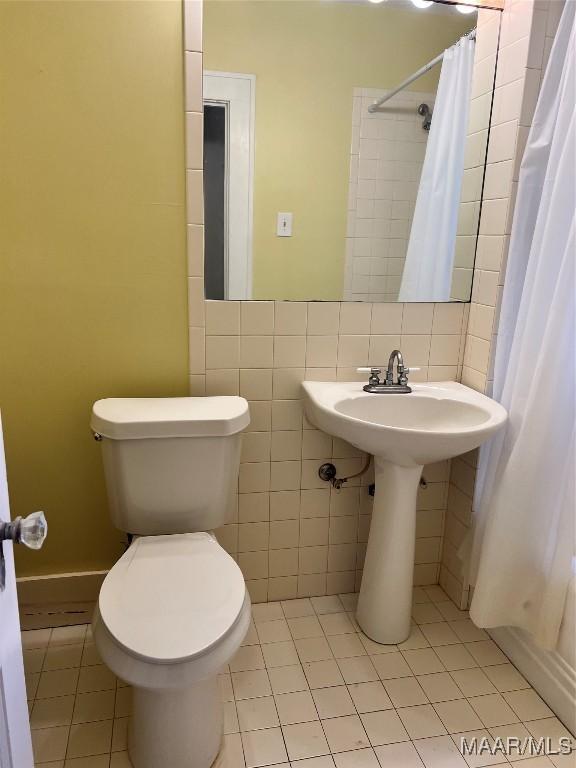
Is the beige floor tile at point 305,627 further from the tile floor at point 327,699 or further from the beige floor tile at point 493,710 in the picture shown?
the beige floor tile at point 493,710

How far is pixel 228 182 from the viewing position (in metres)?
1.67

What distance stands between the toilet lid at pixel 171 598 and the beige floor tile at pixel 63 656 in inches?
19.6

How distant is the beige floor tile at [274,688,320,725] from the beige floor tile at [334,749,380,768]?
133 mm

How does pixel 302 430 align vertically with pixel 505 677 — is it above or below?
Result: above

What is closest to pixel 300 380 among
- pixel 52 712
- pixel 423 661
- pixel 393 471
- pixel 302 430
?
pixel 302 430

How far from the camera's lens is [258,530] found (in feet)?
6.32

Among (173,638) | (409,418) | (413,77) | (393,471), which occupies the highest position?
(413,77)

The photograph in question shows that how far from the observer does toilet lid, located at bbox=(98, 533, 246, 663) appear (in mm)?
1165

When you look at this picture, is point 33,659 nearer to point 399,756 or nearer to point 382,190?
point 399,756

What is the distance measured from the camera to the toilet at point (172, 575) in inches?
46.1

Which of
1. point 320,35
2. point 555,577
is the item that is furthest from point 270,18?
point 555,577

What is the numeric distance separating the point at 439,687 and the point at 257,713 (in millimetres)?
534

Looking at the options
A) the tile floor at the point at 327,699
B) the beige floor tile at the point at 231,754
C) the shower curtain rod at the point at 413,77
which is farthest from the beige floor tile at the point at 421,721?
the shower curtain rod at the point at 413,77

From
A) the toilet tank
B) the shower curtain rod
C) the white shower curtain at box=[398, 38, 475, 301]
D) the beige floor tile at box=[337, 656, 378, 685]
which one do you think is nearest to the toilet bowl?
the toilet tank
